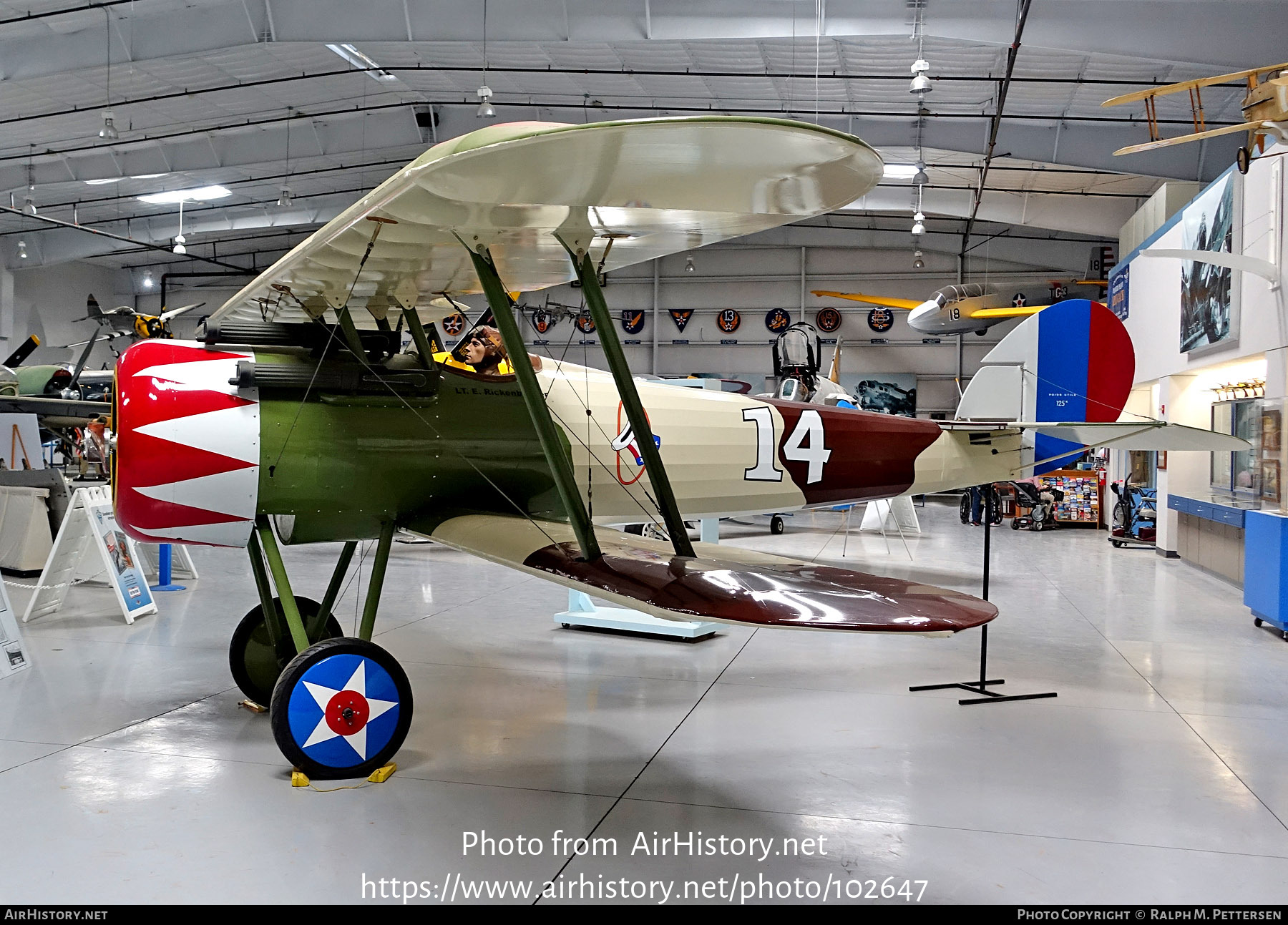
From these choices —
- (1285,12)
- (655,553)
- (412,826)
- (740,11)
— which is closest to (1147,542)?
(1285,12)

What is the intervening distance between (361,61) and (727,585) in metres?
13.4

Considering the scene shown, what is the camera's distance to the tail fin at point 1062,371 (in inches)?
279

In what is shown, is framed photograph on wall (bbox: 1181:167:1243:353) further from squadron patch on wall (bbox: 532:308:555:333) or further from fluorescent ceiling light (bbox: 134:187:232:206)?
fluorescent ceiling light (bbox: 134:187:232:206)

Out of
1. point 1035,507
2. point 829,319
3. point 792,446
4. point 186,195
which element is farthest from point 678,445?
point 829,319

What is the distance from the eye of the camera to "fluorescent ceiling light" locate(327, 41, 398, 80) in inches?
520

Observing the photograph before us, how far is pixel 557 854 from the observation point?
3.06m

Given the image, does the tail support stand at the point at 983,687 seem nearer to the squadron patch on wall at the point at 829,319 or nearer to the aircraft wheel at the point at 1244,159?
the aircraft wheel at the point at 1244,159

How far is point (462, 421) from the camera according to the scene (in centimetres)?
441

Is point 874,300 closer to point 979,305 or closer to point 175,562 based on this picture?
point 979,305

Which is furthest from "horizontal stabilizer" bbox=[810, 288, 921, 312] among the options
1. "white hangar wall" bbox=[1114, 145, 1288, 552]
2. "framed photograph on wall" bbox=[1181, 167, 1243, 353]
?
"framed photograph on wall" bbox=[1181, 167, 1243, 353]

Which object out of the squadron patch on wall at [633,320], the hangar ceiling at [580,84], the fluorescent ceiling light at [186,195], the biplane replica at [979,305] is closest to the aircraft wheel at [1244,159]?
the hangar ceiling at [580,84]

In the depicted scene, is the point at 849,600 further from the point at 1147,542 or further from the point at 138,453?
the point at 1147,542

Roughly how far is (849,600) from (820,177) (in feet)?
4.56

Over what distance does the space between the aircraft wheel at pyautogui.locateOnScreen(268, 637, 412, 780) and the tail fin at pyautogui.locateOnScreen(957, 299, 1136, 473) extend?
206 inches
